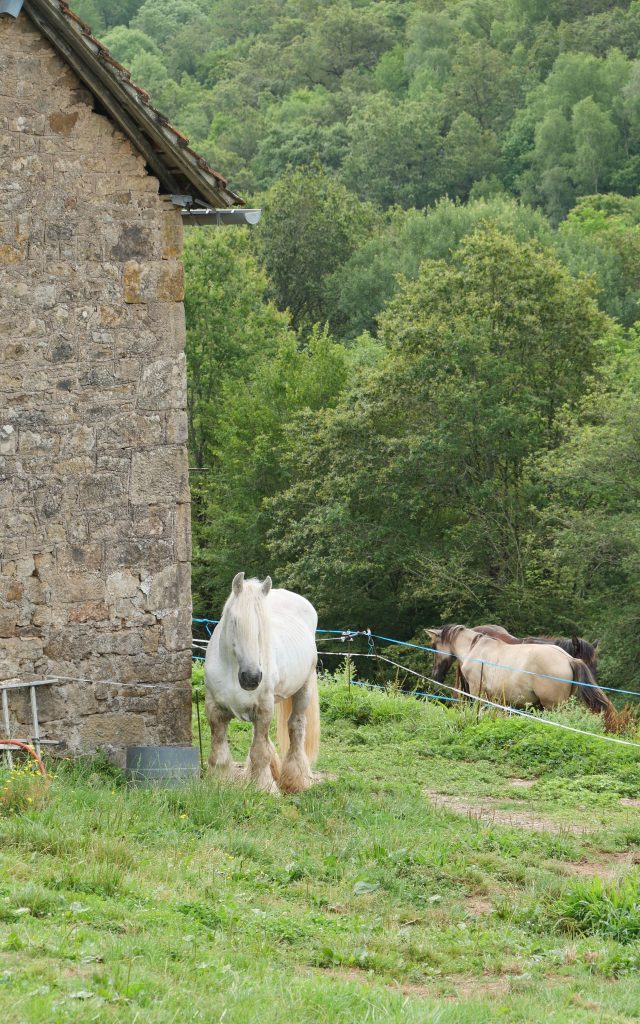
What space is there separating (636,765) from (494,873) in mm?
4216

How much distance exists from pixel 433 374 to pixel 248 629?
23973 millimetres

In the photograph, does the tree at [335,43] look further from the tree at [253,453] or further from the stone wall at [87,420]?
the stone wall at [87,420]

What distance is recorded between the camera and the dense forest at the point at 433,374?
31.3 metres

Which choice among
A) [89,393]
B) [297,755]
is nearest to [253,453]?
[297,755]

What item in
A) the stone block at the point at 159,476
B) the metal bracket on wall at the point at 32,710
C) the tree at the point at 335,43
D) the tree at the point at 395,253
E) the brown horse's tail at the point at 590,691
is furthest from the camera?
the tree at the point at 335,43

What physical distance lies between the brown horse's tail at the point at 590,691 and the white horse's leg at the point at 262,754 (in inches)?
220

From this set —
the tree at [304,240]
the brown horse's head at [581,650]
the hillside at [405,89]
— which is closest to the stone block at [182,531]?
the brown horse's head at [581,650]

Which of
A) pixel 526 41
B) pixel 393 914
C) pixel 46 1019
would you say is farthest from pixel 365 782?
pixel 526 41

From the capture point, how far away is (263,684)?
412 inches

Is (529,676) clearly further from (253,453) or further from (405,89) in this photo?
(405,89)

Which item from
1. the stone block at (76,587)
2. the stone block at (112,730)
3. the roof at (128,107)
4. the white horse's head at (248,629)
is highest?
the roof at (128,107)

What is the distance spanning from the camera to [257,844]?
8.48 metres

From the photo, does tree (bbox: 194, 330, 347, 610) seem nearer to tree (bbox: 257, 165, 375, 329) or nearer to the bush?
tree (bbox: 257, 165, 375, 329)

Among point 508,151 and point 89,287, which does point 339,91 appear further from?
point 89,287
